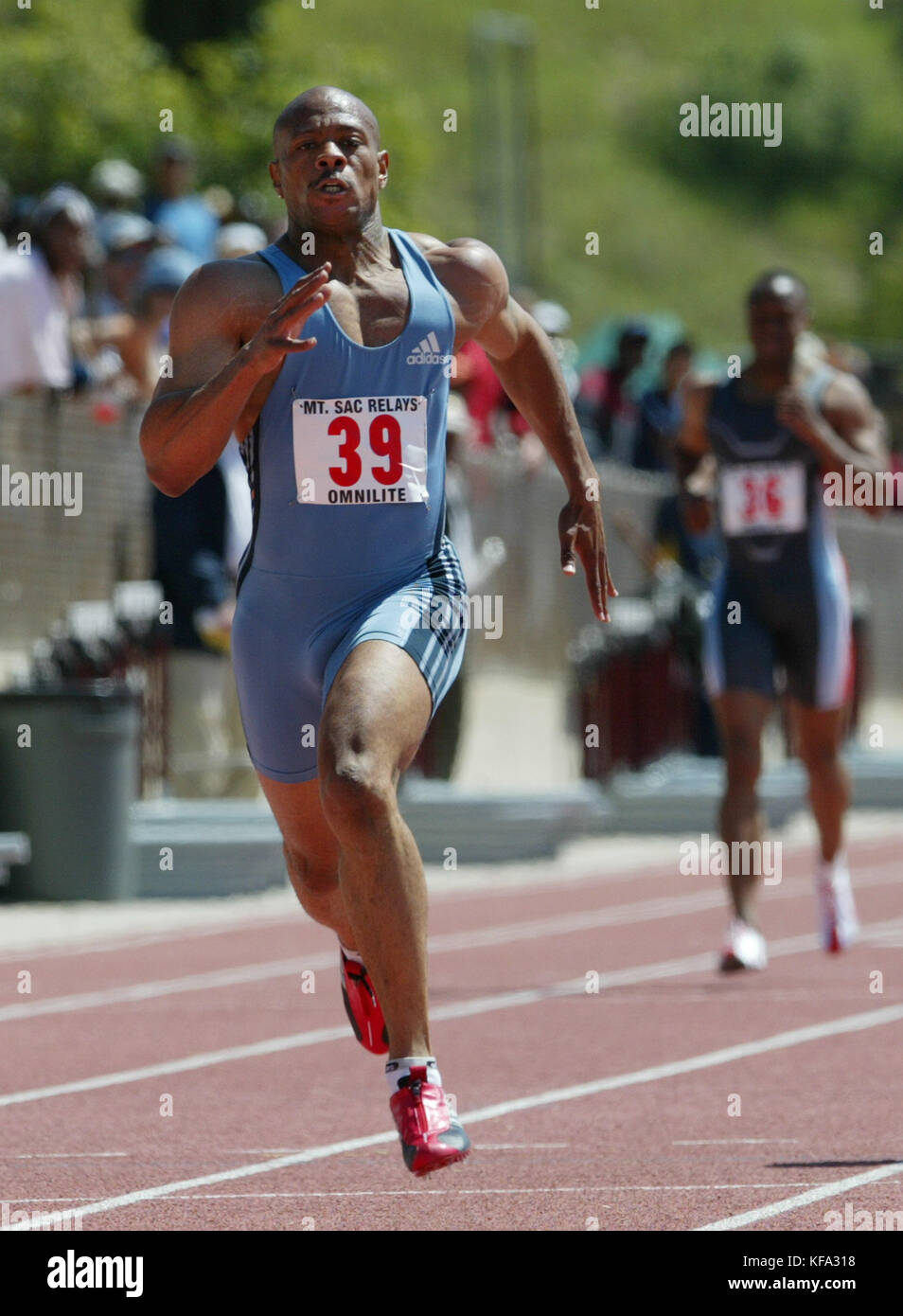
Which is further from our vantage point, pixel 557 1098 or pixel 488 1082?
pixel 488 1082

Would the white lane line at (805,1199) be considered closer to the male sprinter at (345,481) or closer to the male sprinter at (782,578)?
the male sprinter at (345,481)

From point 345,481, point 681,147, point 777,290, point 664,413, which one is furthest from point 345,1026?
point 681,147

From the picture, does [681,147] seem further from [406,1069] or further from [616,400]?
[406,1069]

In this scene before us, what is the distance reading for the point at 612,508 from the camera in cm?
2395

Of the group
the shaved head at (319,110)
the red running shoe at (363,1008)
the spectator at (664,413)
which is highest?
the spectator at (664,413)

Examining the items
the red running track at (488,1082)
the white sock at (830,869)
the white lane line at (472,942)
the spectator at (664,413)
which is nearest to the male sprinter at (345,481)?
the red running track at (488,1082)

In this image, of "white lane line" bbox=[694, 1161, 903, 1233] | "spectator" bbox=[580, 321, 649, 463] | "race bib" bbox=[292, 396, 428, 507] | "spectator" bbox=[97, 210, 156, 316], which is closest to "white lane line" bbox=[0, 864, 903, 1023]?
"race bib" bbox=[292, 396, 428, 507]

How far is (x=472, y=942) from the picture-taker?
12.4 meters

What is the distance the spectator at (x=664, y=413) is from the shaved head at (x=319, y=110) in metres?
14.7

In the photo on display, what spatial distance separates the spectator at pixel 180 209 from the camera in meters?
19.2

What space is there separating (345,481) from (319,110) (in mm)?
853

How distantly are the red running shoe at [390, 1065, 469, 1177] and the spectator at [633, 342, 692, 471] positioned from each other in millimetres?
15486

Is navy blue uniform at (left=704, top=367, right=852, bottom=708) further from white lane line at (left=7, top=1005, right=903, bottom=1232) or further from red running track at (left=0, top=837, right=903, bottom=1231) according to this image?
white lane line at (left=7, top=1005, right=903, bottom=1232)
